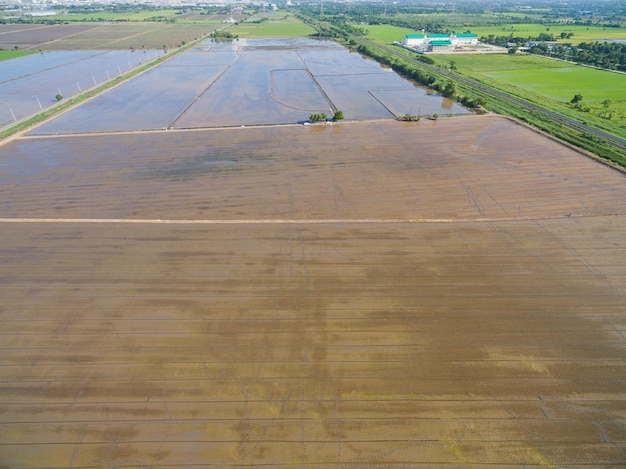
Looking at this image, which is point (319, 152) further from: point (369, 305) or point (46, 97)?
point (46, 97)

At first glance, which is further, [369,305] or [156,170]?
[156,170]

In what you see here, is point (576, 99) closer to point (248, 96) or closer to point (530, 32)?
point (248, 96)

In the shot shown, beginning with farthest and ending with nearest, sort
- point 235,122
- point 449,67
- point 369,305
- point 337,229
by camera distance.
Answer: point 449,67, point 235,122, point 337,229, point 369,305

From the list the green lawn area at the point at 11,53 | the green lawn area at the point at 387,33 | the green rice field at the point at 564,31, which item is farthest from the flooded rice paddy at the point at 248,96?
the green rice field at the point at 564,31

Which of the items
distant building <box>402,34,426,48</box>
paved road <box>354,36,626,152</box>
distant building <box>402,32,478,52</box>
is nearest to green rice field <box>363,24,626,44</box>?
distant building <box>402,34,426,48</box>

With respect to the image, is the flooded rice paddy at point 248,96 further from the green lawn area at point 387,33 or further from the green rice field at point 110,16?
the green rice field at point 110,16

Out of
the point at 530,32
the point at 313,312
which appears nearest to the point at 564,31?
the point at 530,32

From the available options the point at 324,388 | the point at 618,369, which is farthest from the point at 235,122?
the point at 618,369
